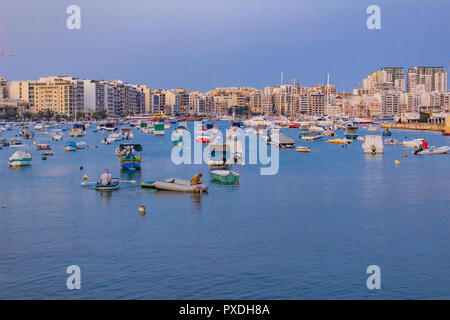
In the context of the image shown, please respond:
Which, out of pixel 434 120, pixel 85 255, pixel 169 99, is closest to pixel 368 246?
pixel 85 255

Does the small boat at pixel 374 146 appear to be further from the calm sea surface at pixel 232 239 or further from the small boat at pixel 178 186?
the small boat at pixel 178 186

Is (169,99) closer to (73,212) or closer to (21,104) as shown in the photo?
(21,104)

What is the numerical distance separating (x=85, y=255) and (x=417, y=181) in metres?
18.3

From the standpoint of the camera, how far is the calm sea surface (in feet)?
38.2

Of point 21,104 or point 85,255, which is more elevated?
point 21,104

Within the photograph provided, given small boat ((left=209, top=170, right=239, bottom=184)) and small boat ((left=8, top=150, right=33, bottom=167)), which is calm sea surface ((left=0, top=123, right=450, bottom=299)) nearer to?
small boat ((left=209, top=170, right=239, bottom=184))

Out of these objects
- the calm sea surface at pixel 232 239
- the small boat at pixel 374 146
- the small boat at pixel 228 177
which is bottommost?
the calm sea surface at pixel 232 239

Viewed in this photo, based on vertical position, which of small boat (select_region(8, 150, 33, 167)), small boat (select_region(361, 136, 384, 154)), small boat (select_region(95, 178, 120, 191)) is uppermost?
small boat (select_region(361, 136, 384, 154))

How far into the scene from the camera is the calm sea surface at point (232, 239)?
11641mm

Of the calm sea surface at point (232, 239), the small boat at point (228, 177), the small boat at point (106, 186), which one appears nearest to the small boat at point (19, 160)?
the calm sea surface at point (232, 239)

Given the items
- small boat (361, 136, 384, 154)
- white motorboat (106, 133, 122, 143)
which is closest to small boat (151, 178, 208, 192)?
small boat (361, 136, 384, 154)

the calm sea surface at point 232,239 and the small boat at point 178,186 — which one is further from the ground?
the small boat at point 178,186
